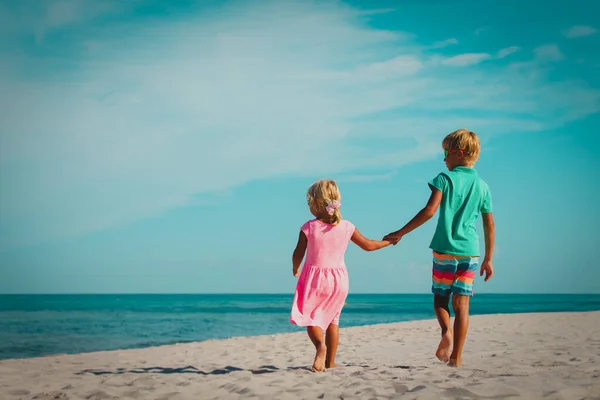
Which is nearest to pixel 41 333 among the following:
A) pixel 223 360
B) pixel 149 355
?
pixel 149 355

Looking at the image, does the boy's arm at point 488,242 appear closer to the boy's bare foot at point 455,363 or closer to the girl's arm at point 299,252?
the boy's bare foot at point 455,363

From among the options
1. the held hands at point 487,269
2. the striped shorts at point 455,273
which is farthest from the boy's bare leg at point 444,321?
the held hands at point 487,269

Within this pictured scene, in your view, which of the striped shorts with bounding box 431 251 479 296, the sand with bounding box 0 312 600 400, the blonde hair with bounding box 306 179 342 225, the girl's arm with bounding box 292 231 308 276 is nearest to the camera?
the sand with bounding box 0 312 600 400

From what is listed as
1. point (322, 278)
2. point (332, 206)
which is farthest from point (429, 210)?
point (322, 278)

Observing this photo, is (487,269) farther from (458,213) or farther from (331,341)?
(331,341)

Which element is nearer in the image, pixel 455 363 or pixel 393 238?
pixel 455 363

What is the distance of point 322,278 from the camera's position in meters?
4.85

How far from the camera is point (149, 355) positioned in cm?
841

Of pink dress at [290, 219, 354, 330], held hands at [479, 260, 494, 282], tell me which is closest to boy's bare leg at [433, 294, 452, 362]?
held hands at [479, 260, 494, 282]

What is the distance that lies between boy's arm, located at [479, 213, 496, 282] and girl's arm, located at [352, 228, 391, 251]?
0.85 meters

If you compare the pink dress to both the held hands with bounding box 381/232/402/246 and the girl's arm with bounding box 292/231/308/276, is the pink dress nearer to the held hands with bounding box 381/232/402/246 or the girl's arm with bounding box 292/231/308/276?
the girl's arm with bounding box 292/231/308/276

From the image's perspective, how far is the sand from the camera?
3.95 m

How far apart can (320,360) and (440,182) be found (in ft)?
5.75

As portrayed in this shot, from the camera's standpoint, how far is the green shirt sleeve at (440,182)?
15.3ft
